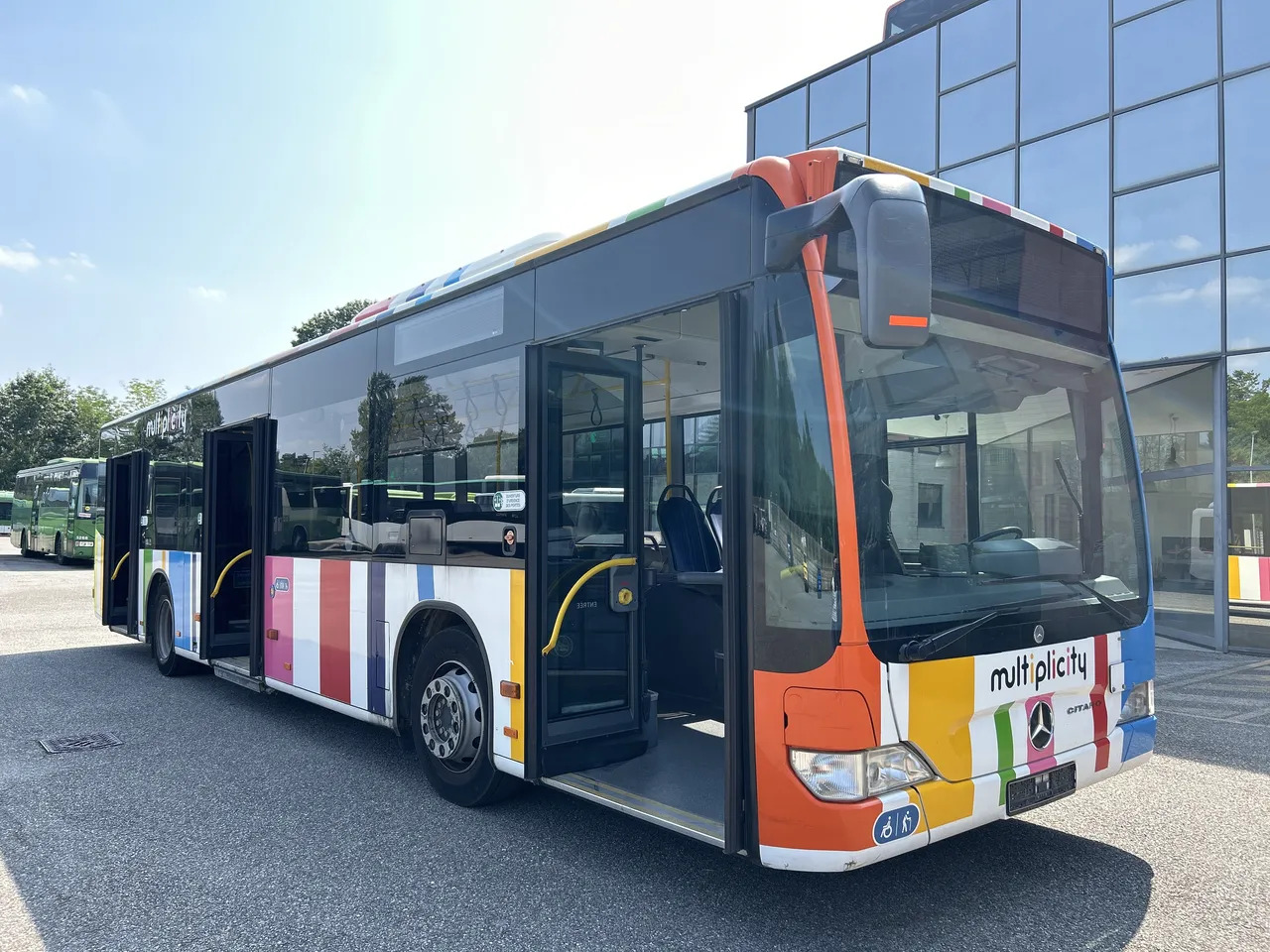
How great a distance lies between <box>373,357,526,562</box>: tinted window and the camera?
15.7ft

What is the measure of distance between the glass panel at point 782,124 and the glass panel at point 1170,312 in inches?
266

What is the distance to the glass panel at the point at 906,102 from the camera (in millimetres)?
15156

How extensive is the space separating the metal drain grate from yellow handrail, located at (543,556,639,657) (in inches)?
151

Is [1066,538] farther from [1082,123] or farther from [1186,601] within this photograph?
[1082,123]

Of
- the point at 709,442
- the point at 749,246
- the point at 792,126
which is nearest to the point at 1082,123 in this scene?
the point at 792,126

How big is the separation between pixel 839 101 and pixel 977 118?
289cm

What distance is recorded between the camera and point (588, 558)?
483 centimetres

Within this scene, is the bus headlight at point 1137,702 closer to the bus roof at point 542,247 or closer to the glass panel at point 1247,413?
the bus roof at point 542,247

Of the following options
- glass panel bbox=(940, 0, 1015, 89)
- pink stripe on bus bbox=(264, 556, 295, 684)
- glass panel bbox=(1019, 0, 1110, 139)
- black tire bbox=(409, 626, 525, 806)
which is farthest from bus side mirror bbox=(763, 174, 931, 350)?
glass panel bbox=(940, 0, 1015, 89)

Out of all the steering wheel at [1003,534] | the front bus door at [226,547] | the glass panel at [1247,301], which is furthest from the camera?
the glass panel at [1247,301]

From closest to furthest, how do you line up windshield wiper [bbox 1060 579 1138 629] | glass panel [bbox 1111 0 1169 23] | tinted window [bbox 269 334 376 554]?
windshield wiper [bbox 1060 579 1138 629]
tinted window [bbox 269 334 376 554]
glass panel [bbox 1111 0 1169 23]

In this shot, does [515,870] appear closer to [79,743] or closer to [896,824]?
[896,824]

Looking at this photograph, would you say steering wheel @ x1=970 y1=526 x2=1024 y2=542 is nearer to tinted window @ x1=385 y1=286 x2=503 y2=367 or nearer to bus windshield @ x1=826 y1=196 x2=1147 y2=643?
bus windshield @ x1=826 y1=196 x2=1147 y2=643

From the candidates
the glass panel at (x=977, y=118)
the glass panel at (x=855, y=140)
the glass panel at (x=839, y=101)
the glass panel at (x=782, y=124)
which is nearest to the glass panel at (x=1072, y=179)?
the glass panel at (x=977, y=118)
